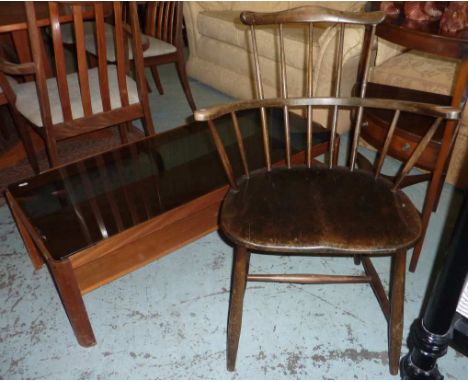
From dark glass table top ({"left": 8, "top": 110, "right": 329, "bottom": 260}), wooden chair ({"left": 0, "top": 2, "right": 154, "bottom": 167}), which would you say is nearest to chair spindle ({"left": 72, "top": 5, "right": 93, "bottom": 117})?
wooden chair ({"left": 0, "top": 2, "right": 154, "bottom": 167})

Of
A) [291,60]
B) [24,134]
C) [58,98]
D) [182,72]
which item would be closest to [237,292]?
[58,98]

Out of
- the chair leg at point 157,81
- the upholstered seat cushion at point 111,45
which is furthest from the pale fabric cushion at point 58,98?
the chair leg at point 157,81

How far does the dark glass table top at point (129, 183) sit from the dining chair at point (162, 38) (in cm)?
80

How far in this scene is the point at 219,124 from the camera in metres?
1.91

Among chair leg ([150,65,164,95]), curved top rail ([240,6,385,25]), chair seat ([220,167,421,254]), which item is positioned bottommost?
chair leg ([150,65,164,95])

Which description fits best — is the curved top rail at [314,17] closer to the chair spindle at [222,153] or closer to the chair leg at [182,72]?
the chair spindle at [222,153]

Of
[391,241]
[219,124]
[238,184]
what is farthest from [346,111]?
[391,241]

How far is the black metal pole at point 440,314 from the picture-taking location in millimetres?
852

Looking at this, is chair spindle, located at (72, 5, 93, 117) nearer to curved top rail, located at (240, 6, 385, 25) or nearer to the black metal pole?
curved top rail, located at (240, 6, 385, 25)

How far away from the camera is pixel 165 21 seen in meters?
2.54

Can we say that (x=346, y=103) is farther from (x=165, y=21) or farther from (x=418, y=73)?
(x=165, y=21)

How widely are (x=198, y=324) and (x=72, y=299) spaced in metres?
0.42

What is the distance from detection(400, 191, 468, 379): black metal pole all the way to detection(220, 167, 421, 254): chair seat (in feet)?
0.41

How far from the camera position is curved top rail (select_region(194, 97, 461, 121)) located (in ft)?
3.36
